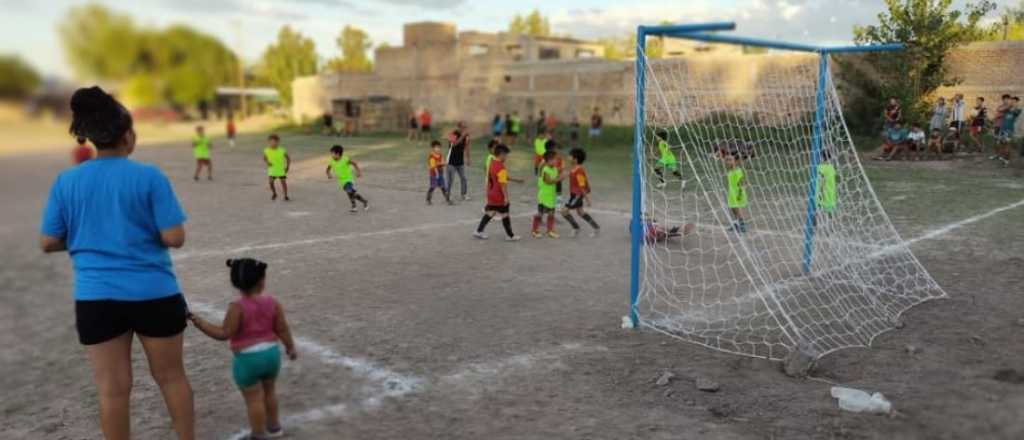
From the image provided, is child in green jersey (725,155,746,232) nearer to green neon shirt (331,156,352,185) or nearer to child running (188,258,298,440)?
green neon shirt (331,156,352,185)

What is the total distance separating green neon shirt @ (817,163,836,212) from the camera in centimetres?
815

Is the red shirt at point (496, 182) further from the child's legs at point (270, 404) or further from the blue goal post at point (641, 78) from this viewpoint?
the child's legs at point (270, 404)

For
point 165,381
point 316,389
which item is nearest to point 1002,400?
point 316,389

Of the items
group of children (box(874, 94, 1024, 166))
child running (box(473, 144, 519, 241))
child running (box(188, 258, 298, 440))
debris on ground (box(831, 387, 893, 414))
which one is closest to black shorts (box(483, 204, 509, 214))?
child running (box(473, 144, 519, 241))

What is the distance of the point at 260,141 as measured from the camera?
37.2 meters

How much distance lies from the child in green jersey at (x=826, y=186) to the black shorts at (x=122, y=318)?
6996 mm

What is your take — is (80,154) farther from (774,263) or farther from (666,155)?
(666,155)

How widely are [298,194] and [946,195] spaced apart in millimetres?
13752

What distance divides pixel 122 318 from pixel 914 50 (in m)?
23.4

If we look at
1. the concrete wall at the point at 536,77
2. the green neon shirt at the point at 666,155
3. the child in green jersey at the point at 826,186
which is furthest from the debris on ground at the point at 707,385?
the concrete wall at the point at 536,77

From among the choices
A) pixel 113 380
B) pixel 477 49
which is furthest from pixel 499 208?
pixel 477 49

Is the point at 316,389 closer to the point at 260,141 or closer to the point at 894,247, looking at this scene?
the point at 894,247

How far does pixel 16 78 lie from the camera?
188cm

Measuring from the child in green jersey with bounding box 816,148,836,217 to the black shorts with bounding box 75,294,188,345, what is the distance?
23.0 ft
